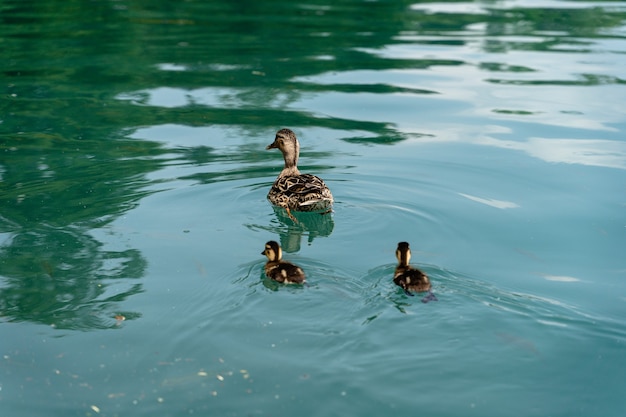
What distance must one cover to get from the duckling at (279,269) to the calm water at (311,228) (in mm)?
99

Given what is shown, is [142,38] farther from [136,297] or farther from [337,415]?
[337,415]

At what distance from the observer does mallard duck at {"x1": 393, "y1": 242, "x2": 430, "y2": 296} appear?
6492 millimetres

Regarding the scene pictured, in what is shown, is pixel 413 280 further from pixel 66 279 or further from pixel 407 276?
pixel 66 279

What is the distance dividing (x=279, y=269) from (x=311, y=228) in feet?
5.58

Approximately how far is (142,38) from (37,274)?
411 inches

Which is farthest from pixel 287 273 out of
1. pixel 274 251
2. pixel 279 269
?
pixel 274 251

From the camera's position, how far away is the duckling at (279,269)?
22.1 ft

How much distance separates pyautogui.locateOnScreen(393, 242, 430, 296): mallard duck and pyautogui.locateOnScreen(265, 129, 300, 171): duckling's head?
304 centimetres

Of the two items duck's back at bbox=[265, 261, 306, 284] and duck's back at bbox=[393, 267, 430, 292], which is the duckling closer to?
duck's back at bbox=[265, 261, 306, 284]

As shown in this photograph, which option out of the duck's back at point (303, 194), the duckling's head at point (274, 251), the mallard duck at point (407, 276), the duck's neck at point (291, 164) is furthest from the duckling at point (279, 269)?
the duck's neck at point (291, 164)

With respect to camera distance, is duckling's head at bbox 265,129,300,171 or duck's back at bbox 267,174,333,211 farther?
duckling's head at bbox 265,129,300,171

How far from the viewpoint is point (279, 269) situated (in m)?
6.82

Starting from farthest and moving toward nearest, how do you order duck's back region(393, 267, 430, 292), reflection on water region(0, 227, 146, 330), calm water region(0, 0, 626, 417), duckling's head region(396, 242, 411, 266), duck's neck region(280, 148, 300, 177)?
duck's neck region(280, 148, 300, 177) < duckling's head region(396, 242, 411, 266) < reflection on water region(0, 227, 146, 330) < duck's back region(393, 267, 430, 292) < calm water region(0, 0, 626, 417)

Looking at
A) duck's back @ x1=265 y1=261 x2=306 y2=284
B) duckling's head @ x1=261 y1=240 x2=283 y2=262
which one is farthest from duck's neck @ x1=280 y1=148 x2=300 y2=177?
duck's back @ x1=265 y1=261 x2=306 y2=284
